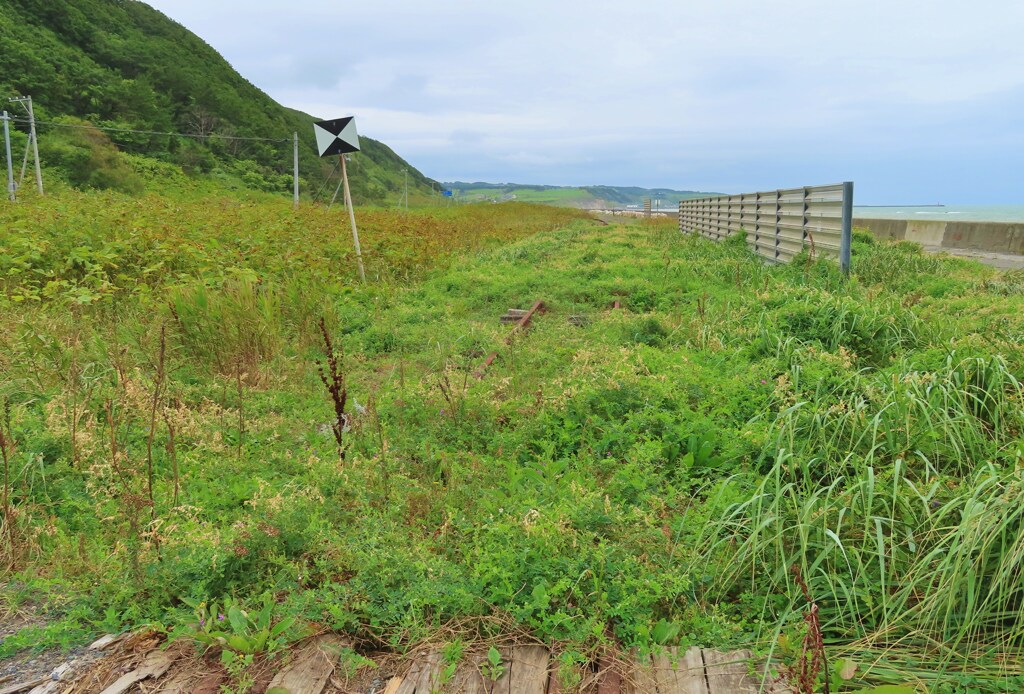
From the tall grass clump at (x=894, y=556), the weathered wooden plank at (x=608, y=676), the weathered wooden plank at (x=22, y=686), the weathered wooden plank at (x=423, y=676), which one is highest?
the tall grass clump at (x=894, y=556)

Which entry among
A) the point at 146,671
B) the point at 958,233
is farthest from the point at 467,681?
the point at 958,233

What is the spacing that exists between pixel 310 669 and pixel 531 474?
1.63 metres

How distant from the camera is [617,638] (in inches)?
96.3

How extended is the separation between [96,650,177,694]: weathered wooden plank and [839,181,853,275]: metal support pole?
9.64m

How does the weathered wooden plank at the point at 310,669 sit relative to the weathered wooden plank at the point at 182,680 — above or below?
above

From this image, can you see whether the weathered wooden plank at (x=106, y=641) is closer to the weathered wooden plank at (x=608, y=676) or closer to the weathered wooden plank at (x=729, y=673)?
the weathered wooden plank at (x=608, y=676)

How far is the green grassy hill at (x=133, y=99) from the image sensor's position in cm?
3328

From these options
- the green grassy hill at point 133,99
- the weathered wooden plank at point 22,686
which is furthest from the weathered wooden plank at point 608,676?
the green grassy hill at point 133,99

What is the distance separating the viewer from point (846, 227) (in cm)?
947

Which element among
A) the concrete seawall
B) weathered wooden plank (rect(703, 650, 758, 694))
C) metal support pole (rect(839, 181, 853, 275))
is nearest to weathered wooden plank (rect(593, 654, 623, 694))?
weathered wooden plank (rect(703, 650, 758, 694))

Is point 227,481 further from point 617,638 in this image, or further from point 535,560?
point 617,638

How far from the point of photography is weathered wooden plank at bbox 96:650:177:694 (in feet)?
7.34

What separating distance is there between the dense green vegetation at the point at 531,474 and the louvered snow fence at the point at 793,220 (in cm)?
256

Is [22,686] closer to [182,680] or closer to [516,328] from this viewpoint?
[182,680]
